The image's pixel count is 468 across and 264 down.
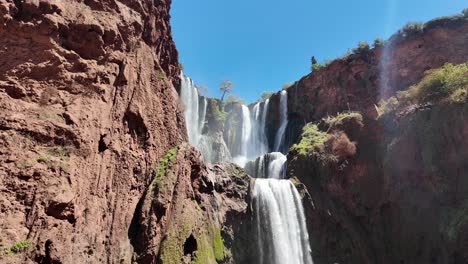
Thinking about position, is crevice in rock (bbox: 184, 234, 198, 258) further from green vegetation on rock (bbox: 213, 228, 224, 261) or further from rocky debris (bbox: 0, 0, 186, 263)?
rocky debris (bbox: 0, 0, 186, 263)

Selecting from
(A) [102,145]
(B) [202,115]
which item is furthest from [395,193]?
(B) [202,115]

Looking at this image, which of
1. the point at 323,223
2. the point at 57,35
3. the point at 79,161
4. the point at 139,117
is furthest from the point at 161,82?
the point at 323,223

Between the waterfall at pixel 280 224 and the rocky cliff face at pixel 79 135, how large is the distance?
18.3ft

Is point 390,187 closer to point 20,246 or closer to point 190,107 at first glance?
point 190,107

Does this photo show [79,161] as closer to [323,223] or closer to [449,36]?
[323,223]

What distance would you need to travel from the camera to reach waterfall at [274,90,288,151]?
38719mm

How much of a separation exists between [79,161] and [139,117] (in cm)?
457

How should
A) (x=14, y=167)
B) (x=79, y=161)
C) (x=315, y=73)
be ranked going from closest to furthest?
(x=14, y=167) < (x=79, y=161) < (x=315, y=73)

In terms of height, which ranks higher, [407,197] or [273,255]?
[407,197]

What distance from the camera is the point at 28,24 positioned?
13.0 m

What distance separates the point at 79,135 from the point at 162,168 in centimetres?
498

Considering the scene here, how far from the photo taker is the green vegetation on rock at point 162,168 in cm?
1567

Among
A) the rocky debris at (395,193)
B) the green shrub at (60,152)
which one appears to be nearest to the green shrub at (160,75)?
the green shrub at (60,152)

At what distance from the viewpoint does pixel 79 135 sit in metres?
12.7
